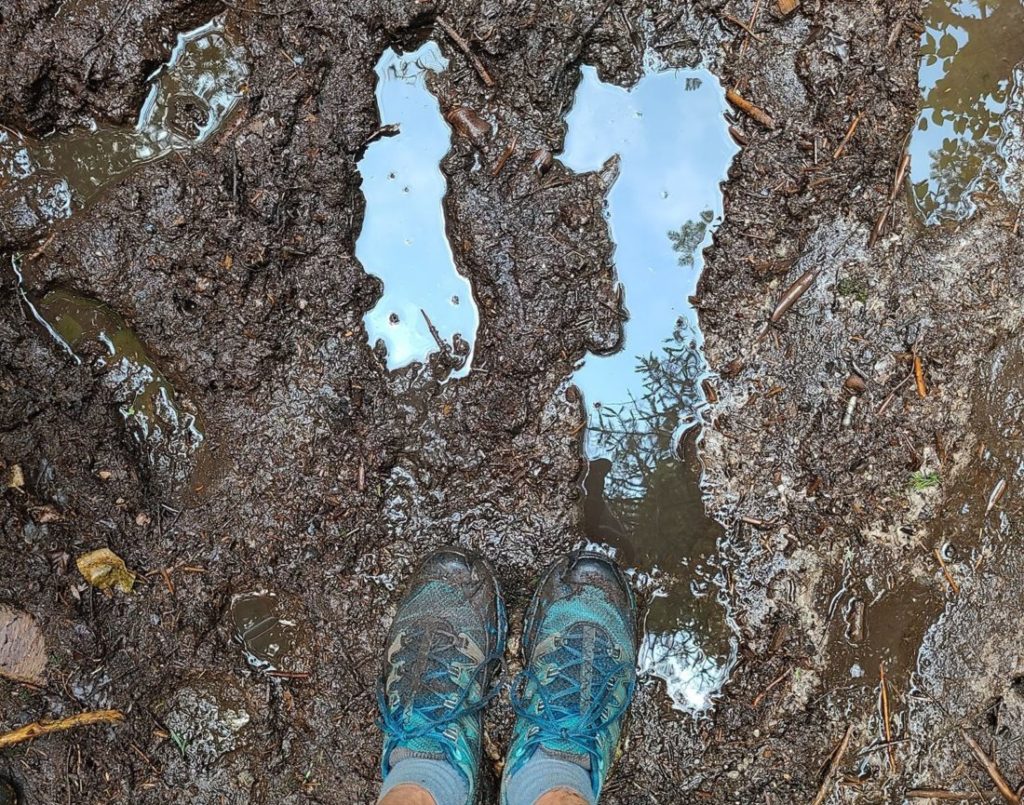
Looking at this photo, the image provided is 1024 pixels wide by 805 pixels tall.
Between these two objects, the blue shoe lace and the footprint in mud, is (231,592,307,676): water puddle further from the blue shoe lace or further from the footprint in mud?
the footprint in mud

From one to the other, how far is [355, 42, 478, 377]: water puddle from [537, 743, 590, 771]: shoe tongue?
132 centimetres

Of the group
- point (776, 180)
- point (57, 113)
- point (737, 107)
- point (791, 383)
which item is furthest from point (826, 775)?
point (57, 113)

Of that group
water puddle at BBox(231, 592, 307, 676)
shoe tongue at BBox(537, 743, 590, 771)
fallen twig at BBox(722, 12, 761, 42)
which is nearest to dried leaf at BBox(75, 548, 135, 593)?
water puddle at BBox(231, 592, 307, 676)

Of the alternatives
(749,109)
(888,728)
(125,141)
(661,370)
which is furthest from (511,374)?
(888,728)

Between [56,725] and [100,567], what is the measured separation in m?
0.55

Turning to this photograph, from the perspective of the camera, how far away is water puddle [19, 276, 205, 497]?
2.26 metres

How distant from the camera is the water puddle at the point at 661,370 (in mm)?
2205

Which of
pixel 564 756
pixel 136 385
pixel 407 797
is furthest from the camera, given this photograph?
pixel 136 385

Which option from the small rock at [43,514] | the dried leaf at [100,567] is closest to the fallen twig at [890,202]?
the dried leaf at [100,567]

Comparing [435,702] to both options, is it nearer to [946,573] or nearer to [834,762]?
[834,762]

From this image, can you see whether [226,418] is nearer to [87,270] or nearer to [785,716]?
[87,270]

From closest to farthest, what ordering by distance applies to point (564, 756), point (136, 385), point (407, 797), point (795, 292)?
1. point (407, 797)
2. point (564, 756)
3. point (795, 292)
4. point (136, 385)

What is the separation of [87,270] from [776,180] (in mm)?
2414

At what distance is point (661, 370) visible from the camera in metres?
2.24
